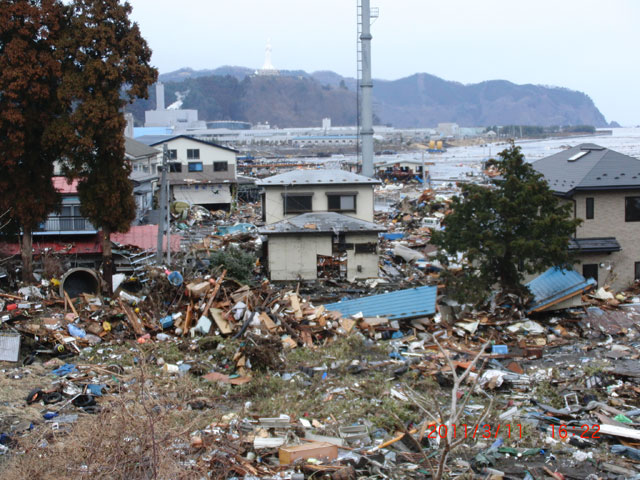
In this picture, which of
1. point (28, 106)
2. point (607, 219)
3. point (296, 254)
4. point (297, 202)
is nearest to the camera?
point (28, 106)

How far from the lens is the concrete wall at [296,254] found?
21.4 metres

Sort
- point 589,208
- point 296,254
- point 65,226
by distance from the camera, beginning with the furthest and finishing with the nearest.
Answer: point 65,226 → point 296,254 → point 589,208

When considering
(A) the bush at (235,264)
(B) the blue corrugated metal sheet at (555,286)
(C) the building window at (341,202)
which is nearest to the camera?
(B) the blue corrugated metal sheet at (555,286)

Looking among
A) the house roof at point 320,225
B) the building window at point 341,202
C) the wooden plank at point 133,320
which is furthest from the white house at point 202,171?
the wooden plank at point 133,320

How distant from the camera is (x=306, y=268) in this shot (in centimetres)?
2148

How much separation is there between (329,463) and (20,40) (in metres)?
13.4

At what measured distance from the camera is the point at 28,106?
16188 mm

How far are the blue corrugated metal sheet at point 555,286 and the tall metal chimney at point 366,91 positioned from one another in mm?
22127

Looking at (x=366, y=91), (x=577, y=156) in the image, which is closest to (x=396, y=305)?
(x=577, y=156)

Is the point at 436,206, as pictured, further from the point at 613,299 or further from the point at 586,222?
the point at 613,299

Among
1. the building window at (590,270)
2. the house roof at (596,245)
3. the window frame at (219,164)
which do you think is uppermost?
the window frame at (219,164)

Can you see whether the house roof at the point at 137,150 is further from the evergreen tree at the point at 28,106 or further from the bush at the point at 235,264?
the evergreen tree at the point at 28,106

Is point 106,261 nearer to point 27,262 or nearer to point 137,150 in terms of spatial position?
point 27,262

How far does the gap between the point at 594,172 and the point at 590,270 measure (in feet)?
10.1
